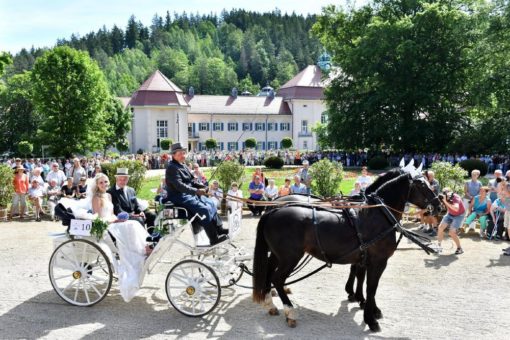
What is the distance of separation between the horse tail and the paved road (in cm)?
37

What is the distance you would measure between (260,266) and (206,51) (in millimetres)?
160716

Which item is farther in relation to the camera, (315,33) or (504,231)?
(315,33)

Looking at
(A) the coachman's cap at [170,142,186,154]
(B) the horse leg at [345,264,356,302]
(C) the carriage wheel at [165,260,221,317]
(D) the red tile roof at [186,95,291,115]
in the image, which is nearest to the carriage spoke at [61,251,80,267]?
(C) the carriage wheel at [165,260,221,317]

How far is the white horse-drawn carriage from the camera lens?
6898mm

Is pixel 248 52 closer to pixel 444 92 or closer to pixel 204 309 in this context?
pixel 444 92

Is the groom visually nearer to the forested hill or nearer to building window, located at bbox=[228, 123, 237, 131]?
building window, located at bbox=[228, 123, 237, 131]

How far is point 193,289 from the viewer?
22.5 ft

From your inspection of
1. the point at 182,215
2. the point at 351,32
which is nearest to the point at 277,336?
the point at 182,215

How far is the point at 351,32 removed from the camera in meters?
41.7

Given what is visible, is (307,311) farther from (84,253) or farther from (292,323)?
(84,253)

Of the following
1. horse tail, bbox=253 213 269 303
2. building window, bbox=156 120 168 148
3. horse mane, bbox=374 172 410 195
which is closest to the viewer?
horse tail, bbox=253 213 269 303

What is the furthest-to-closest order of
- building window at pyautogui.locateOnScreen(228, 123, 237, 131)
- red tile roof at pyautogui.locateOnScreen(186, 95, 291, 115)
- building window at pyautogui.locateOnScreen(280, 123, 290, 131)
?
building window at pyautogui.locateOnScreen(280, 123, 290, 131), building window at pyautogui.locateOnScreen(228, 123, 237, 131), red tile roof at pyautogui.locateOnScreen(186, 95, 291, 115)

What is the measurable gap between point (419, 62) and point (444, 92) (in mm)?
3188

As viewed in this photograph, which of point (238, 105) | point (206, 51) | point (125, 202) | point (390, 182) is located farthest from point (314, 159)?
point (206, 51)
